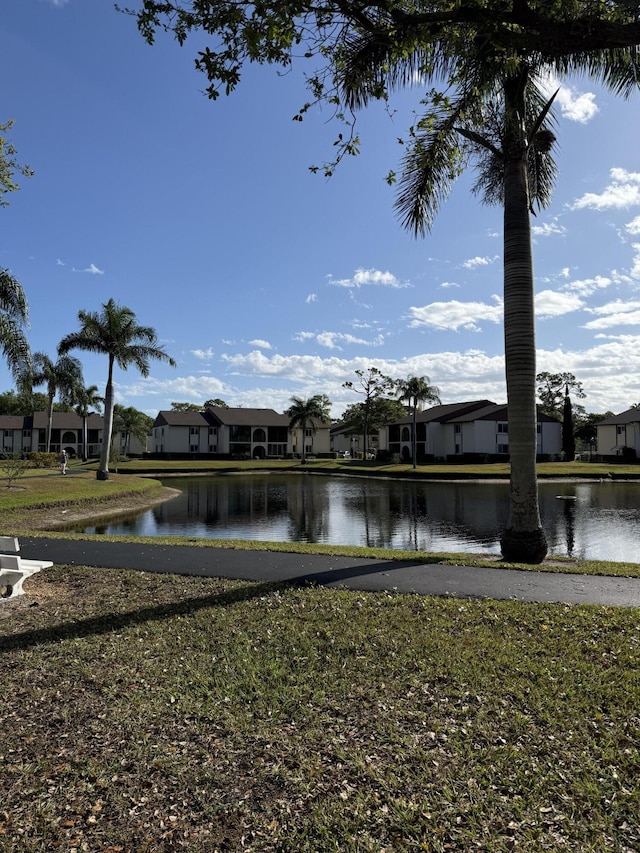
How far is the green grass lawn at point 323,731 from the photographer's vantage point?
3.22 m

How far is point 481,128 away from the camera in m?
12.2

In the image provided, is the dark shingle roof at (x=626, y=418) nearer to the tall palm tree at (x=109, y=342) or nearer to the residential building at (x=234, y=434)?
the residential building at (x=234, y=434)

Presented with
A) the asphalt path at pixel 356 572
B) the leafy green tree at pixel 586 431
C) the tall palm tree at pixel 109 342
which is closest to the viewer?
the asphalt path at pixel 356 572

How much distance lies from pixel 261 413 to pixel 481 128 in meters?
74.9

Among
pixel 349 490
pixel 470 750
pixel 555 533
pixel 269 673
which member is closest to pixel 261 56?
pixel 269 673

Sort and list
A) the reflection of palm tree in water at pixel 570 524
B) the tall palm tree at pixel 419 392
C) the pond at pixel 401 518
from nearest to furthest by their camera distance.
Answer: the reflection of palm tree in water at pixel 570 524, the pond at pixel 401 518, the tall palm tree at pixel 419 392

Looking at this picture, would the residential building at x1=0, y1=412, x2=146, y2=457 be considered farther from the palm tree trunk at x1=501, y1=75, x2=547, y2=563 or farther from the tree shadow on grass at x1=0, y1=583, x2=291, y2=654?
the tree shadow on grass at x1=0, y1=583, x2=291, y2=654

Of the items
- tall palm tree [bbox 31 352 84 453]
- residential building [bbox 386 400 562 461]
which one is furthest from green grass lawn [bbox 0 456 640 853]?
residential building [bbox 386 400 562 461]

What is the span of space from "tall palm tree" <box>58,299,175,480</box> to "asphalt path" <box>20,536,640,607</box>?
23.5 m

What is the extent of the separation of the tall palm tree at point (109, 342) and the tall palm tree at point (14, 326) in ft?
47.7

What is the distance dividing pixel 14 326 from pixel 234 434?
62233 mm

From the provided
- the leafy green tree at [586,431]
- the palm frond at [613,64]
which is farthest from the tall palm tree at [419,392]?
the palm frond at [613,64]

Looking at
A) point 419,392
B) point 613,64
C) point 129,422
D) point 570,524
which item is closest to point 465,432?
point 419,392

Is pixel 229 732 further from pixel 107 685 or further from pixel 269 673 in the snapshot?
pixel 107 685
